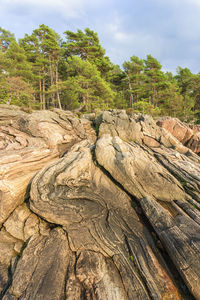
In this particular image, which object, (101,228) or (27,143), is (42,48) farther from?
(101,228)

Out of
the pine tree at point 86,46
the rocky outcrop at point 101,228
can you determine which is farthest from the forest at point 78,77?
the rocky outcrop at point 101,228

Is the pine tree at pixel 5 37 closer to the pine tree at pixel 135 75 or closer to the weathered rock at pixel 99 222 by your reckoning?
the pine tree at pixel 135 75

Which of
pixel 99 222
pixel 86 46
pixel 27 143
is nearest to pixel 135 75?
pixel 86 46

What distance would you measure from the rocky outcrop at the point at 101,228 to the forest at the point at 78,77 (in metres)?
17.1

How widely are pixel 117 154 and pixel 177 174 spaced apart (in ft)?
13.3

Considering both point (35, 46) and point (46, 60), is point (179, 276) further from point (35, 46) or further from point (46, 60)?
point (35, 46)

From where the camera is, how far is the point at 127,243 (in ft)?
16.0

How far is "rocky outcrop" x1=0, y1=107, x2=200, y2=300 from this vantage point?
3801mm

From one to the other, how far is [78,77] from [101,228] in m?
22.7

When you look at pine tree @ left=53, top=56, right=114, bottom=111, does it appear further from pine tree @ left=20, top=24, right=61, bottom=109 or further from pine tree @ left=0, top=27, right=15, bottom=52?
pine tree @ left=0, top=27, right=15, bottom=52

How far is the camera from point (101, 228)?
5414mm

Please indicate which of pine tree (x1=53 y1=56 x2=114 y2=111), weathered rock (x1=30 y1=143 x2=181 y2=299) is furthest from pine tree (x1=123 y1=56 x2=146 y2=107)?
weathered rock (x1=30 y1=143 x2=181 y2=299)

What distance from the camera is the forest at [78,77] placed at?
2138cm

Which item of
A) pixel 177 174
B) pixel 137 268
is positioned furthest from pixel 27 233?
pixel 177 174
